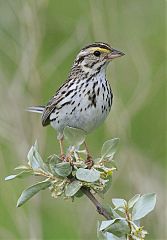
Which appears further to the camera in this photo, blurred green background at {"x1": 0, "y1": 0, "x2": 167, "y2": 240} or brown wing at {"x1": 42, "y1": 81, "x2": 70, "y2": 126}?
blurred green background at {"x1": 0, "y1": 0, "x2": 167, "y2": 240}

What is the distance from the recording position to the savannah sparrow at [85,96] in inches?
161

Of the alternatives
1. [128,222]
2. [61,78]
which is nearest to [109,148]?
[128,222]

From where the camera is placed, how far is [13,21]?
6344 millimetres

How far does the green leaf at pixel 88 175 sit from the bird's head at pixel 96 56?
1866 mm

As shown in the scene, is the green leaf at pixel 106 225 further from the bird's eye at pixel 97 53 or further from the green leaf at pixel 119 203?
the bird's eye at pixel 97 53

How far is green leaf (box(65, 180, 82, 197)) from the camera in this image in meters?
2.36

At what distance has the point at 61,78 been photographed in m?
7.20

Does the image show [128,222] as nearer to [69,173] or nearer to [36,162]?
[69,173]

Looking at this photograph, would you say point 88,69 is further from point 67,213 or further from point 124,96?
point 124,96

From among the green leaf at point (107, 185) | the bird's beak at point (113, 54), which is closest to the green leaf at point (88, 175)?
the green leaf at point (107, 185)

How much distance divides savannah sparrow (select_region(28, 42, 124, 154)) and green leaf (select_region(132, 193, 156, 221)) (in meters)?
1.65

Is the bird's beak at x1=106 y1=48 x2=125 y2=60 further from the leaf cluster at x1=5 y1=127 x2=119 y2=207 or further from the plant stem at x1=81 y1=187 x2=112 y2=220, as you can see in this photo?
the plant stem at x1=81 y1=187 x2=112 y2=220

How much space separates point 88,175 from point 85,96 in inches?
71.6

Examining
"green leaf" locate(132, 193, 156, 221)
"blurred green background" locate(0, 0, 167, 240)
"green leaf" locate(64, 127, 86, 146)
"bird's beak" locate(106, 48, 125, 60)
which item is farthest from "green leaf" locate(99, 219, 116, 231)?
"blurred green background" locate(0, 0, 167, 240)
